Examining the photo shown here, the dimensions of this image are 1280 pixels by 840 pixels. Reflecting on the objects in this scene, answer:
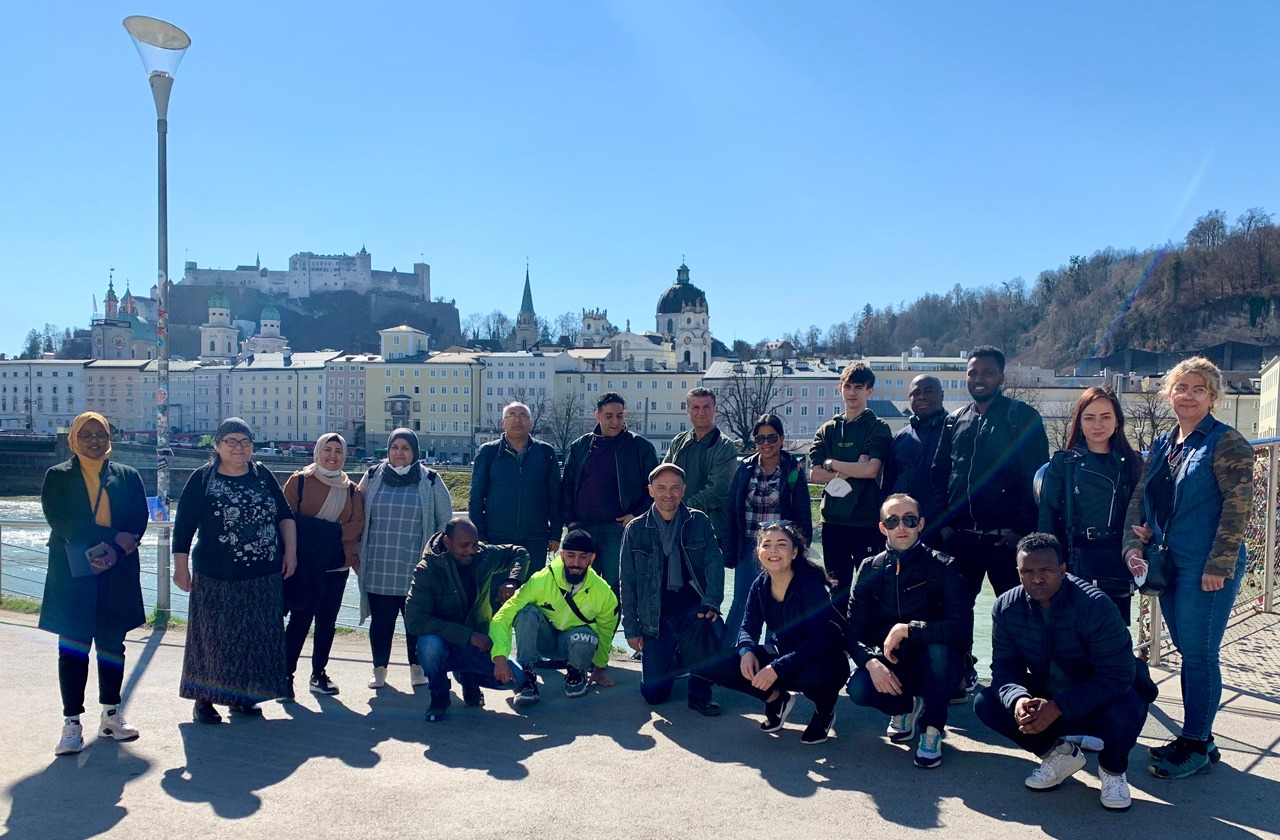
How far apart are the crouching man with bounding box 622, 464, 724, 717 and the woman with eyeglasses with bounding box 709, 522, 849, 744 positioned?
0.55 m

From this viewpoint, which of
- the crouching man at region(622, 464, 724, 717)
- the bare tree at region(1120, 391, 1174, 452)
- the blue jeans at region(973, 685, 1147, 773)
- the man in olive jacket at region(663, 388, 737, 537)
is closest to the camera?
the blue jeans at region(973, 685, 1147, 773)

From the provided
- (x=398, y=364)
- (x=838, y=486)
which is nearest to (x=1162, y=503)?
(x=838, y=486)

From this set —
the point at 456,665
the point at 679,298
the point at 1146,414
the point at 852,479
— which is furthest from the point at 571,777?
the point at 679,298

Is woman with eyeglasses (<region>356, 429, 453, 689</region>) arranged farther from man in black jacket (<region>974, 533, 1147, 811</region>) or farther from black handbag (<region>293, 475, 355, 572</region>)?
man in black jacket (<region>974, 533, 1147, 811</region>)

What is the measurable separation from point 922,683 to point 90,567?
3.84m

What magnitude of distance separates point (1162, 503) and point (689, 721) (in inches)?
93.9

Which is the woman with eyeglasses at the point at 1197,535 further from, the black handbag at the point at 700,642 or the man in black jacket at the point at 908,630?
the black handbag at the point at 700,642

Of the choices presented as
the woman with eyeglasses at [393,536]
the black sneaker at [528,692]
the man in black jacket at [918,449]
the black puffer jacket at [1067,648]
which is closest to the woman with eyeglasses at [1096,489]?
the black puffer jacket at [1067,648]

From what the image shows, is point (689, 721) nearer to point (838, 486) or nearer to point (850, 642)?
point (850, 642)

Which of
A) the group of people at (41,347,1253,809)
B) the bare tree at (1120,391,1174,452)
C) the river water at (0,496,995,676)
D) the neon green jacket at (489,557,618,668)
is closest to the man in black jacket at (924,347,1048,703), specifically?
the group of people at (41,347,1253,809)

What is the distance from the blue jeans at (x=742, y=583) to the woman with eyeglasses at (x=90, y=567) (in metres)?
3.11

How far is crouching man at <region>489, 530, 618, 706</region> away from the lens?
17.9 feet

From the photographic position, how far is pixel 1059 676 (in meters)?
4.04

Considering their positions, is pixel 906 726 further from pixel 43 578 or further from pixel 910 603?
pixel 43 578
